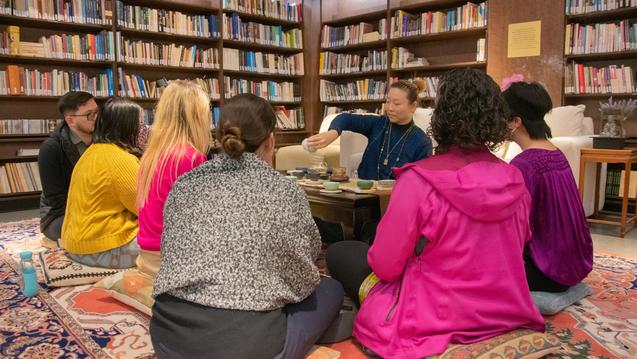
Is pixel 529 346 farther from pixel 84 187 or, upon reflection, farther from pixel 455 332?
pixel 84 187

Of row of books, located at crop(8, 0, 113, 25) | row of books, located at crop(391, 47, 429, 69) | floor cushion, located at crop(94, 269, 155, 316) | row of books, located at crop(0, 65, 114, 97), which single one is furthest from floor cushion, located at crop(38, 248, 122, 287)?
row of books, located at crop(391, 47, 429, 69)

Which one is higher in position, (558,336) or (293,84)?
(293,84)

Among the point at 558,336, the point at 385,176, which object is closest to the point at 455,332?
A: the point at 558,336

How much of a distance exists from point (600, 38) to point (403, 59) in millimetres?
2089

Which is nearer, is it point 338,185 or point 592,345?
point 592,345

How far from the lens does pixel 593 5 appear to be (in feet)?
14.0

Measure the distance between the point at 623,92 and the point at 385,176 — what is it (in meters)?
2.55

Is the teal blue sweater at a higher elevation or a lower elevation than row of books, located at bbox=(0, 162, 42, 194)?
higher

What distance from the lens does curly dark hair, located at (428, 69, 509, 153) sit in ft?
4.80

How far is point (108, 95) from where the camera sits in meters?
4.91

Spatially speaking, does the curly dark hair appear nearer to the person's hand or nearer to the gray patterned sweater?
the gray patterned sweater

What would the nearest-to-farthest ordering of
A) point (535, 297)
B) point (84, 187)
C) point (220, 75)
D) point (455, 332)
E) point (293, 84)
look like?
point (455, 332), point (535, 297), point (84, 187), point (220, 75), point (293, 84)

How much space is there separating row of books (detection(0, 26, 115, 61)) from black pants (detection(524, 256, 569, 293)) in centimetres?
437

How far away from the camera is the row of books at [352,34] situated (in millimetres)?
5945
